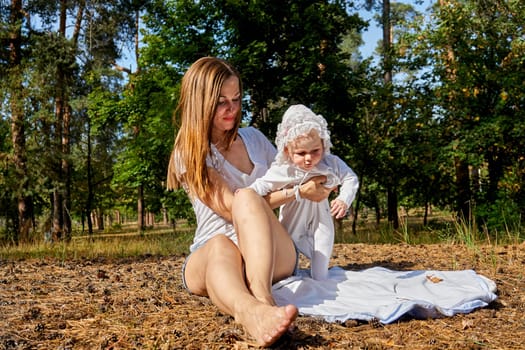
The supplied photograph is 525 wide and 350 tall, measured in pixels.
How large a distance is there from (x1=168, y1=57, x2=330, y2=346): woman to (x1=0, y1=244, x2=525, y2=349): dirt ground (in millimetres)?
188

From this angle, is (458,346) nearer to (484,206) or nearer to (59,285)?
(59,285)

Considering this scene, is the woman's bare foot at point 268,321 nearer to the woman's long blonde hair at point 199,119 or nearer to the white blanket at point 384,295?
the white blanket at point 384,295

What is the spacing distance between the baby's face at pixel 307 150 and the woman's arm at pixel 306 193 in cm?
9

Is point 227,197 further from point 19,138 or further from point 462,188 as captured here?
point 19,138

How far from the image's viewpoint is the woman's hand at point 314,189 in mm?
2557

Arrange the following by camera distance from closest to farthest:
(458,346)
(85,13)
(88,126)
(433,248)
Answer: (458,346) < (433,248) < (85,13) < (88,126)

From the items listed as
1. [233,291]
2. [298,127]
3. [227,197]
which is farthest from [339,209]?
[233,291]

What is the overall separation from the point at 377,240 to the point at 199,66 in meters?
5.56

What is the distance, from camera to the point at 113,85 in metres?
15.1

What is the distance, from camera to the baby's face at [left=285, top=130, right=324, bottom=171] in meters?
2.57

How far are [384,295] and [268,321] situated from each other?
39.2 inches

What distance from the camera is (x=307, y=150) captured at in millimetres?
2572

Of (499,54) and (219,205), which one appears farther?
(499,54)

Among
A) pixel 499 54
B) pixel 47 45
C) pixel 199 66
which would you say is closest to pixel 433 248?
pixel 199 66
